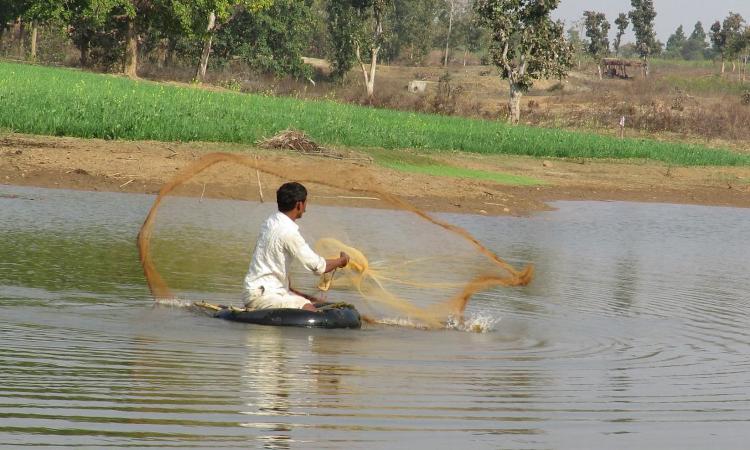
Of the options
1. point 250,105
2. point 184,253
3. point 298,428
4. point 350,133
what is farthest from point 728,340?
point 250,105

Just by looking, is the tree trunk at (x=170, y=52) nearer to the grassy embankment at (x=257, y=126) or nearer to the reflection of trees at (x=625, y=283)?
the grassy embankment at (x=257, y=126)

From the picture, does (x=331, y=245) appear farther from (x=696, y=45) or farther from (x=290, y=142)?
(x=696, y=45)

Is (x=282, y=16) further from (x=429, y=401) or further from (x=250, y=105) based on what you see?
(x=429, y=401)

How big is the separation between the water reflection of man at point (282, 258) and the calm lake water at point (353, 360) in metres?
0.40

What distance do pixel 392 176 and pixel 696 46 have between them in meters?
147

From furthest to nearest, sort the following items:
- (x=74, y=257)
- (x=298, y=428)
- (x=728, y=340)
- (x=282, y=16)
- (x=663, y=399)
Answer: (x=282, y=16), (x=74, y=257), (x=728, y=340), (x=663, y=399), (x=298, y=428)

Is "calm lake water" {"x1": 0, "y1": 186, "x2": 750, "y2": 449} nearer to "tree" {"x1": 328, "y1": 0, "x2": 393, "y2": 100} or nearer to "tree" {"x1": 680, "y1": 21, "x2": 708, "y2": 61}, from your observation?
"tree" {"x1": 328, "y1": 0, "x2": 393, "y2": 100}

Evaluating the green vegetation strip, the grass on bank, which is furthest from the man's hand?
the grass on bank

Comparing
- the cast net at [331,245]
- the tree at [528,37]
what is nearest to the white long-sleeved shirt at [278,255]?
the cast net at [331,245]

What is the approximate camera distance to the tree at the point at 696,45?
157500 mm

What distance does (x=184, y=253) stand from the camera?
15023 millimetres

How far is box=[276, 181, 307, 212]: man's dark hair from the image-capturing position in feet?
33.2

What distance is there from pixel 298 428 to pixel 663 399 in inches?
106

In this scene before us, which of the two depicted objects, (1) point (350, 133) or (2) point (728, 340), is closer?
(2) point (728, 340)
